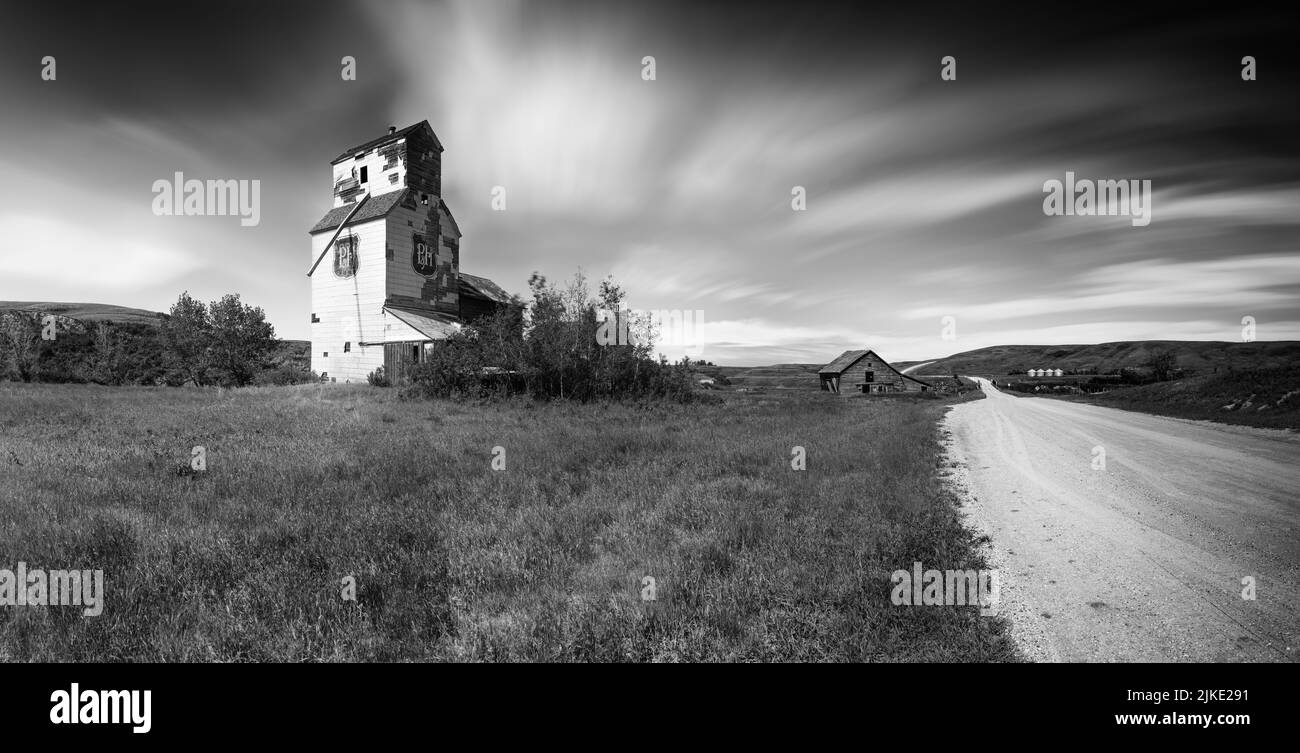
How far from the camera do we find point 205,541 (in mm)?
5207

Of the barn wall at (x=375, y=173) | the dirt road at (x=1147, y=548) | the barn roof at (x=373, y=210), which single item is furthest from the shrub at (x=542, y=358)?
the dirt road at (x=1147, y=548)

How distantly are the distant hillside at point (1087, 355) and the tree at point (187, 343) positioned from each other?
129 m

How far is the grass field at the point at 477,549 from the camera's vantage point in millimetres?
3363

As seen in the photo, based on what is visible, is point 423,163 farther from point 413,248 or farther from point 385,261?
point 385,261

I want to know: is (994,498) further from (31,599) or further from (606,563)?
(31,599)

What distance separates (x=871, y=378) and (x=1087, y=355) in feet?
560

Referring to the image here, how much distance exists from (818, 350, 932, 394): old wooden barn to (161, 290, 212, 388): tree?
6577 centimetres

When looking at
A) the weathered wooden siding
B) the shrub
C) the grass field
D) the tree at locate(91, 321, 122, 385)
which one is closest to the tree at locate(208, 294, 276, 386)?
the tree at locate(91, 321, 122, 385)

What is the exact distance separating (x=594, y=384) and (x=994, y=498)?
2062 centimetres

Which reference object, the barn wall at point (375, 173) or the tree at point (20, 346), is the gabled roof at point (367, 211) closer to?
the barn wall at point (375, 173)

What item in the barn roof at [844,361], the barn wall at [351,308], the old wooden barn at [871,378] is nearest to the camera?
the barn wall at [351,308]

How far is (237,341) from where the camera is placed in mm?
38781
